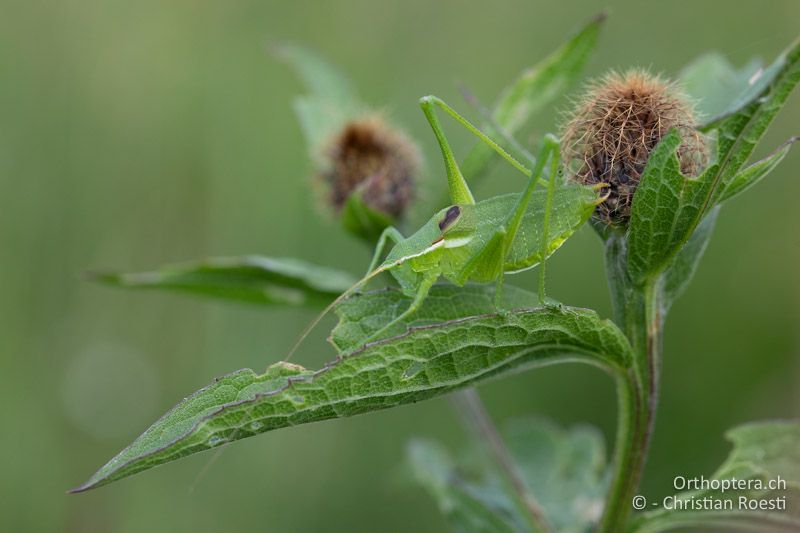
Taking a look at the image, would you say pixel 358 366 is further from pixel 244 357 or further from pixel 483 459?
pixel 244 357

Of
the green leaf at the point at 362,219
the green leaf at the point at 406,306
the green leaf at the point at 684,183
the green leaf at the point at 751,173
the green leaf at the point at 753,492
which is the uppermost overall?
the green leaf at the point at 362,219

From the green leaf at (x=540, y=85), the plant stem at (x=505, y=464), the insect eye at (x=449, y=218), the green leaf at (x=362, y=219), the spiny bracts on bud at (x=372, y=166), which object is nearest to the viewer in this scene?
the insect eye at (x=449, y=218)

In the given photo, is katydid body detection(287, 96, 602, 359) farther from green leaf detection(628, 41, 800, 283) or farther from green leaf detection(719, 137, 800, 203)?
green leaf detection(719, 137, 800, 203)

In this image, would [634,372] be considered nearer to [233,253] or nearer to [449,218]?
[449,218]

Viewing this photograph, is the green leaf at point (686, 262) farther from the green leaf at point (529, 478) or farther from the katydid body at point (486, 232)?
the green leaf at point (529, 478)

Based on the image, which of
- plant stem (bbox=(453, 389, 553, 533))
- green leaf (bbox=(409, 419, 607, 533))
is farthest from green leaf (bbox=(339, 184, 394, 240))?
green leaf (bbox=(409, 419, 607, 533))

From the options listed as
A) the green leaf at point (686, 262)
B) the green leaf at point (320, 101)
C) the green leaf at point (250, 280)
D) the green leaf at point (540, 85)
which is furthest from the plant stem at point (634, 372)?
the green leaf at point (320, 101)
